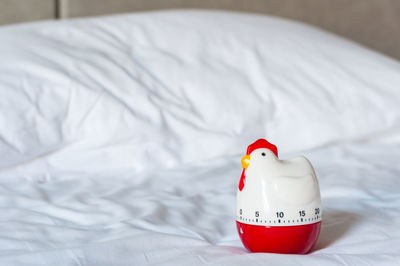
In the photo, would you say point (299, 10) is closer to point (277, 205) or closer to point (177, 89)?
point (177, 89)

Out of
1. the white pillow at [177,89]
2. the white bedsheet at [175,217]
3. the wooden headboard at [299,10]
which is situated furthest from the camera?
the wooden headboard at [299,10]

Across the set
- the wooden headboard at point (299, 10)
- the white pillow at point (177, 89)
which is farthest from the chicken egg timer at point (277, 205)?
the wooden headboard at point (299, 10)

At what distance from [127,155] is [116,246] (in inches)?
15.8

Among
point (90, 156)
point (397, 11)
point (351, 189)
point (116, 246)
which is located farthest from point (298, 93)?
point (397, 11)

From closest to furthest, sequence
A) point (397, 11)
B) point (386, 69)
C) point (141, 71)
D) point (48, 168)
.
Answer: point (48, 168) < point (141, 71) < point (386, 69) < point (397, 11)

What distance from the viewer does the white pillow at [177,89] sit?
2.92 ft

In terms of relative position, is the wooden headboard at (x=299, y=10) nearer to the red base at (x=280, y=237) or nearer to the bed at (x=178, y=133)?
the bed at (x=178, y=133)

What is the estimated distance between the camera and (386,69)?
44.3 inches

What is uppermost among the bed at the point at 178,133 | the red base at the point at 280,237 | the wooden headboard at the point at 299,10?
the wooden headboard at the point at 299,10

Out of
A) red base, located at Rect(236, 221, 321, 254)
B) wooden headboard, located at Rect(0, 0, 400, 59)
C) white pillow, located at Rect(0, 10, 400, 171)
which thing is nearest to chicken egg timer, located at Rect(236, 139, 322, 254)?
red base, located at Rect(236, 221, 321, 254)

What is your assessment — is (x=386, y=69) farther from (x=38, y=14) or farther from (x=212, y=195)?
(x=38, y=14)

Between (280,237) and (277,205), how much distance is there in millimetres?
32

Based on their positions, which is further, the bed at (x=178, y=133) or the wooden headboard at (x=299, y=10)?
the wooden headboard at (x=299, y=10)

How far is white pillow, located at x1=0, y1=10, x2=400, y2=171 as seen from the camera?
890 mm
